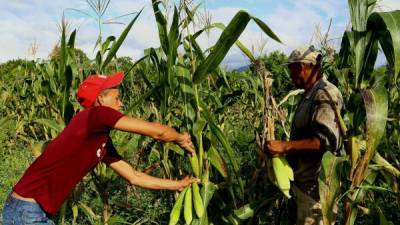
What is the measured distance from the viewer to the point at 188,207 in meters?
2.45

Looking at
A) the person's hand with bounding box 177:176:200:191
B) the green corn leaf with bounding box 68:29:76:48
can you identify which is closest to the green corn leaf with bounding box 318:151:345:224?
the person's hand with bounding box 177:176:200:191

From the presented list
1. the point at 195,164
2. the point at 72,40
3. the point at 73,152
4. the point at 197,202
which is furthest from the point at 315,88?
the point at 72,40

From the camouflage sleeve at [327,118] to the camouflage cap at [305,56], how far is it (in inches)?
7.0

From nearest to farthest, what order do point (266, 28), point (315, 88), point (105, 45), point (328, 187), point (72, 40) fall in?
point (266, 28)
point (328, 187)
point (315, 88)
point (72, 40)
point (105, 45)

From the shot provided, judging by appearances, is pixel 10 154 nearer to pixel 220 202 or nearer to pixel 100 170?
pixel 100 170

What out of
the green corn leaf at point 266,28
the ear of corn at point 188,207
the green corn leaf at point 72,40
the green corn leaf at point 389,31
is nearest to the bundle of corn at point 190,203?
the ear of corn at point 188,207

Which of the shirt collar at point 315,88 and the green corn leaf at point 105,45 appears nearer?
the shirt collar at point 315,88

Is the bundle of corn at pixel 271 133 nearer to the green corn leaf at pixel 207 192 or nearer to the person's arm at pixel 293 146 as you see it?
the person's arm at pixel 293 146

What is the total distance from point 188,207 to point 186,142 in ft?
1.11

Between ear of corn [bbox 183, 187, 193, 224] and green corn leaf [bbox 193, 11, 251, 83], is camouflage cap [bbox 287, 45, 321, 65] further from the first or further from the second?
ear of corn [bbox 183, 187, 193, 224]

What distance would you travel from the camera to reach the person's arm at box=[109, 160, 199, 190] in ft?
8.23

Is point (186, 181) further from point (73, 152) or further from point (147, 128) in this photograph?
point (73, 152)

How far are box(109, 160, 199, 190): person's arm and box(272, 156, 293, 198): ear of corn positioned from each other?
454 mm

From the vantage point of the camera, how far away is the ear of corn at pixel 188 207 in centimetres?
243
